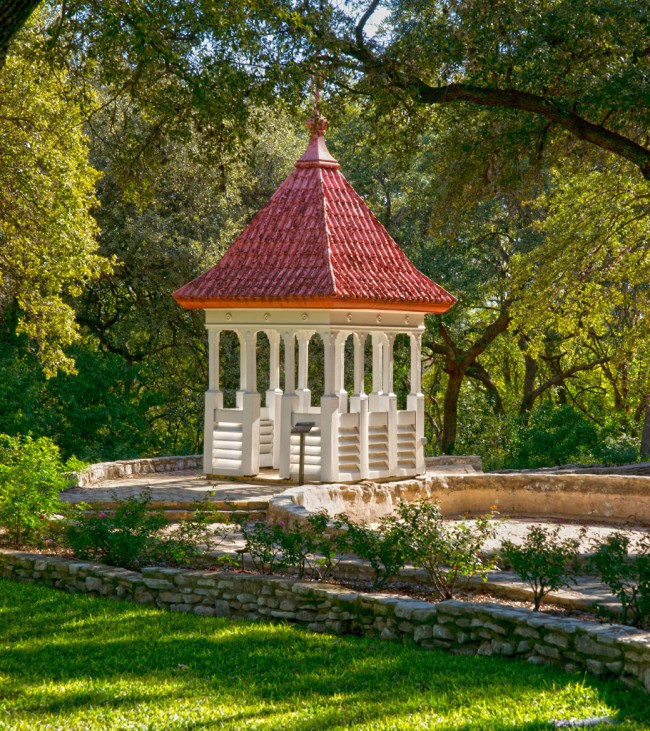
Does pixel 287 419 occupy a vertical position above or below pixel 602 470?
above

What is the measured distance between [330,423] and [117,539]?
7879 millimetres

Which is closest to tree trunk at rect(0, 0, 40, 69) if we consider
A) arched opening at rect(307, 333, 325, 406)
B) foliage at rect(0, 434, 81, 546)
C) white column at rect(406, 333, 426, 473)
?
foliage at rect(0, 434, 81, 546)

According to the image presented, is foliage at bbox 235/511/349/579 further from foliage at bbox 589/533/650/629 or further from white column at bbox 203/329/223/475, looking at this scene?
white column at bbox 203/329/223/475

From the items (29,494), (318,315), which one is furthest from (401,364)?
(29,494)

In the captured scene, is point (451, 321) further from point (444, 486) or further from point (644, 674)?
point (644, 674)

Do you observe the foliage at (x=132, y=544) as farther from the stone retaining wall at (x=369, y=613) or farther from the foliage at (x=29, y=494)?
the foliage at (x=29, y=494)

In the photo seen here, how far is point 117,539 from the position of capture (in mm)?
10938

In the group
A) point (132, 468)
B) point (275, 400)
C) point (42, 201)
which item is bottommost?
point (132, 468)

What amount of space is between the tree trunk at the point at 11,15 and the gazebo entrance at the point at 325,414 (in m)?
11.3

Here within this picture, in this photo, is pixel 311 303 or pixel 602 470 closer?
pixel 311 303

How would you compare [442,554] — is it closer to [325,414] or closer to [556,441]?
[325,414]

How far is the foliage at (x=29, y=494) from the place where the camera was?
12203mm

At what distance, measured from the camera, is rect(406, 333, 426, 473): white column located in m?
19.8

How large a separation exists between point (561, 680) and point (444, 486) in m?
10.3
